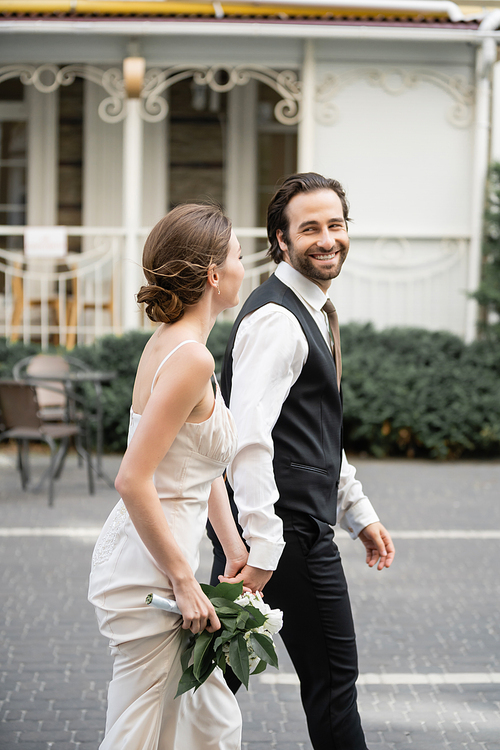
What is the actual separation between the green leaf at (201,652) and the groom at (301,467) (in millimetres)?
293

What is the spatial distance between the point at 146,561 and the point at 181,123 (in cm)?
1140

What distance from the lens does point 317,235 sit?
267 centimetres

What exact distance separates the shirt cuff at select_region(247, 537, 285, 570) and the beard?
2.83 ft

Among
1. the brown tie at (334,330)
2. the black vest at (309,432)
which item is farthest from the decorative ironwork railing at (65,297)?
the black vest at (309,432)

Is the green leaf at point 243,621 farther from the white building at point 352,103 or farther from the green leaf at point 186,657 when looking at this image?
the white building at point 352,103

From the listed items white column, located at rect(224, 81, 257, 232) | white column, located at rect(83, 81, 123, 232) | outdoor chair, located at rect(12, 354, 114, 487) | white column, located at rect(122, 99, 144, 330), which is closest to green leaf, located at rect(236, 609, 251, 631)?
outdoor chair, located at rect(12, 354, 114, 487)

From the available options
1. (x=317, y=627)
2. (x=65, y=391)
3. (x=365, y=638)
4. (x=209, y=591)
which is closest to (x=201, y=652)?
(x=209, y=591)

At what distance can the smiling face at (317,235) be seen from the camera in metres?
2.67

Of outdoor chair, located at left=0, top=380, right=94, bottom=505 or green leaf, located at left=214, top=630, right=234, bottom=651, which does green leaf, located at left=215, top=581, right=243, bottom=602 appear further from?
outdoor chair, located at left=0, top=380, right=94, bottom=505

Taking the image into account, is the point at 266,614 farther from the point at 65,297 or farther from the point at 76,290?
the point at 65,297

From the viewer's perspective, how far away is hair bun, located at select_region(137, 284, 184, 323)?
212 centimetres

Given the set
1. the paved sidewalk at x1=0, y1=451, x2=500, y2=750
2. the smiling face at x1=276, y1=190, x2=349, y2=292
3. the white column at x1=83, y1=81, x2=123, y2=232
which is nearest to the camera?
the smiling face at x1=276, y1=190, x2=349, y2=292

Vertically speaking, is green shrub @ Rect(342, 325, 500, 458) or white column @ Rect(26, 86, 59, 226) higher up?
white column @ Rect(26, 86, 59, 226)

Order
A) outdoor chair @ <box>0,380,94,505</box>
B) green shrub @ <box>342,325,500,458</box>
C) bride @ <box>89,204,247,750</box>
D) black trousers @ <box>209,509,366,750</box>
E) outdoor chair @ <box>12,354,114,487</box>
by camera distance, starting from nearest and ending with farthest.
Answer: bride @ <box>89,204,247,750</box>
black trousers @ <box>209,509,366,750</box>
outdoor chair @ <box>0,380,94,505</box>
outdoor chair @ <box>12,354,114,487</box>
green shrub @ <box>342,325,500,458</box>
